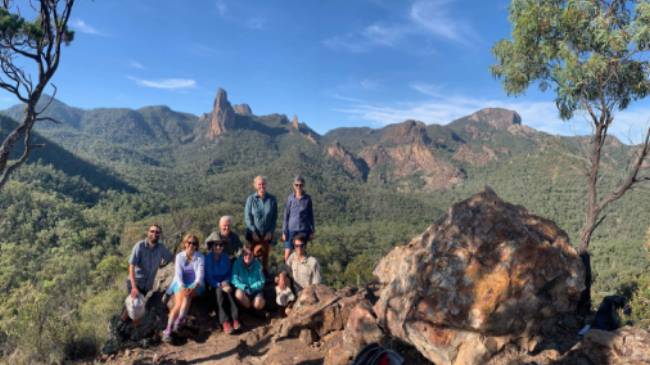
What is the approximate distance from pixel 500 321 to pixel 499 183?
10039 centimetres

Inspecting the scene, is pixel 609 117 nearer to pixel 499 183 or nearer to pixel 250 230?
pixel 250 230

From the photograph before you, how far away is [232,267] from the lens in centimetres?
556

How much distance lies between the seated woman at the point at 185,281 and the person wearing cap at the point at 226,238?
280 millimetres

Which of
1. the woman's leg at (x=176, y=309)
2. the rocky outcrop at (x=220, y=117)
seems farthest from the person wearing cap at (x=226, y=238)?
the rocky outcrop at (x=220, y=117)

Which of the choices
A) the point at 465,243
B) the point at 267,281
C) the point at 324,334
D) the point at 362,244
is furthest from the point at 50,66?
the point at 362,244

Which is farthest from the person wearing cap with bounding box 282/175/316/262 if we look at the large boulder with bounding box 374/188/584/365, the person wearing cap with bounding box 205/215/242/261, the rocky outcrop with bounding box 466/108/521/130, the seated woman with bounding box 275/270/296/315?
the rocky outcrop with bounding box 466/108/521/130

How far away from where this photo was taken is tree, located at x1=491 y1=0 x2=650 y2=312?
242 inches

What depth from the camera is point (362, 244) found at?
48781 mm

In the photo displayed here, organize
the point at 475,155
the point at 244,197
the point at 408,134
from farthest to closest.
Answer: the point at 408,134, the point at 475,155, the point at 244,197

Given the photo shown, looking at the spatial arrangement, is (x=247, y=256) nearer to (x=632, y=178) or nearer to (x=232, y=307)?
(x=232, y=307)

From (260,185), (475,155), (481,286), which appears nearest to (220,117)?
(475,155)

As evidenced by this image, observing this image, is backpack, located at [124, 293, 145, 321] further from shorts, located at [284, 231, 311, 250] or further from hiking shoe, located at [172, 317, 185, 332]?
shorts, located at [284, 231, 311, 250]

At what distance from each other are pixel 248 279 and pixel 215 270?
543mm

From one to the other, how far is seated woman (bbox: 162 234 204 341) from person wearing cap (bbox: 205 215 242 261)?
0.92 ft
